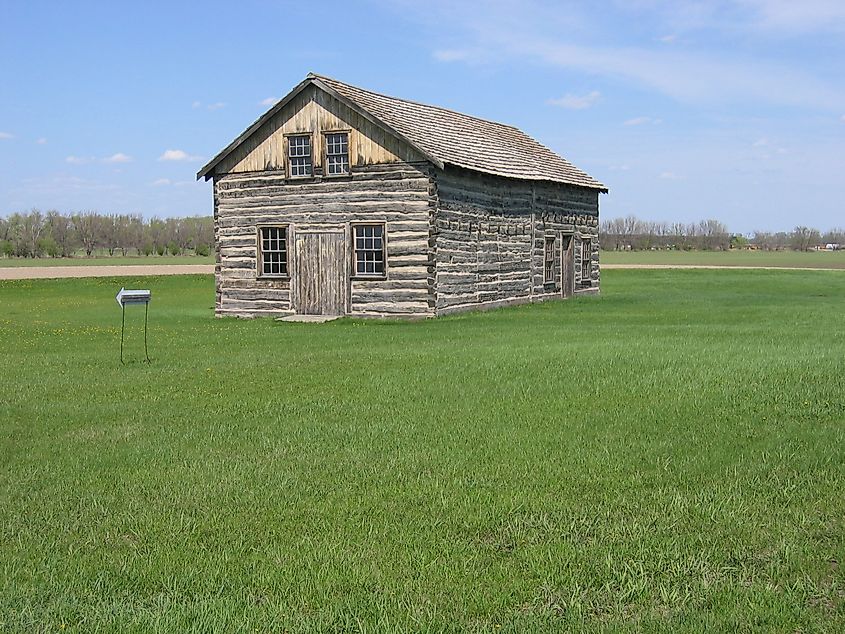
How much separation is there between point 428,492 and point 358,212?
63.2 feet

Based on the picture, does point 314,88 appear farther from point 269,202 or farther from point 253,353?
point 253,353

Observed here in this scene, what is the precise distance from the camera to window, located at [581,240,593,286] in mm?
36062

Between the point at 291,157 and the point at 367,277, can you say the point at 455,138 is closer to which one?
the point at 291,157

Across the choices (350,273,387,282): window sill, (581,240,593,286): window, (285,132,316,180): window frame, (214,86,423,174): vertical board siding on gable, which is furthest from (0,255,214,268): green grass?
(350,273,387,282): window sill

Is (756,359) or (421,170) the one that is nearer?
(756,359)

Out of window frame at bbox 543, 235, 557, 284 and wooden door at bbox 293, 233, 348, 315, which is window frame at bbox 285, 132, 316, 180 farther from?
window frame at bbox 543, 235, 557, 284

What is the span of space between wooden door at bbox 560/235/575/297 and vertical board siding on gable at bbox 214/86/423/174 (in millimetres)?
10756

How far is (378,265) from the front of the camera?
87.1 ft

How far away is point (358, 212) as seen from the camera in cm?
2645

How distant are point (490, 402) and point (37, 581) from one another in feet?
22.2

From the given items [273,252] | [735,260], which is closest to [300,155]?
[273,252]

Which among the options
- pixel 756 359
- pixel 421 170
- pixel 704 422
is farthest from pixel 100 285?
pixel 704 422

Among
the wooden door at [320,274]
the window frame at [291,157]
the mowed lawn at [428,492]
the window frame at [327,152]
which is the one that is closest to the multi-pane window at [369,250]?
the wooden door at [320,274]

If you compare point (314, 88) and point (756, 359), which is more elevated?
point (314, 88)
